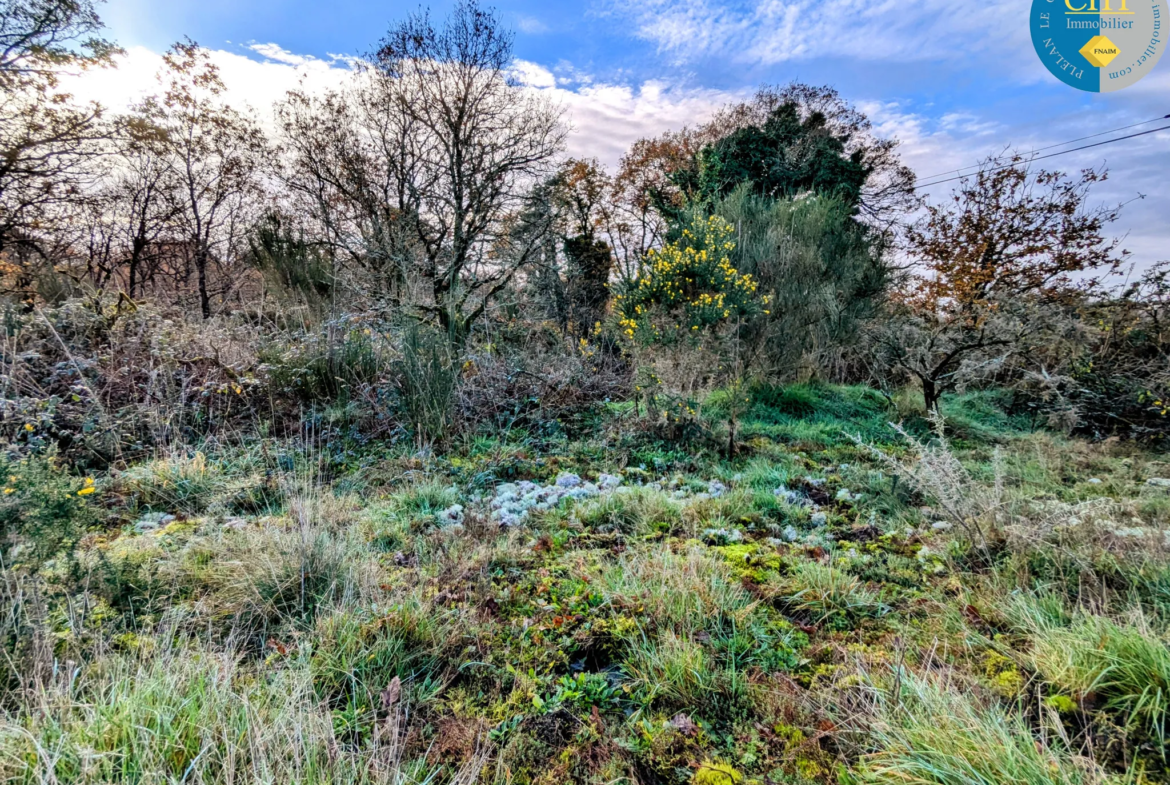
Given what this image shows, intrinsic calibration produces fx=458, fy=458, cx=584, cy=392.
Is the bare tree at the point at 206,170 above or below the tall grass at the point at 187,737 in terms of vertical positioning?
above

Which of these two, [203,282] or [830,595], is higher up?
[203,282]

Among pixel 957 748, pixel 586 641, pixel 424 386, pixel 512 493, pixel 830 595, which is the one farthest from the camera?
pixel 424 386

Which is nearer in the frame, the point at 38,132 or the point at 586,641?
the point at 586,641

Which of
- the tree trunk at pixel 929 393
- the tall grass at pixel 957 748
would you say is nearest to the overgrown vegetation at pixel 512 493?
the tall grass at pixel 957 748

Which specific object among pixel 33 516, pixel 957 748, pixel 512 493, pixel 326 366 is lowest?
pixel 512 493

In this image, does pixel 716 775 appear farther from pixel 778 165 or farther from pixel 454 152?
pixel 778 165

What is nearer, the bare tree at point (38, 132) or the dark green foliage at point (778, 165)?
the bare tree at point (38, 132)

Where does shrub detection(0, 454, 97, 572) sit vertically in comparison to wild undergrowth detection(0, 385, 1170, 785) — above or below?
above

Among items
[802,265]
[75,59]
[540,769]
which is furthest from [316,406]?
[75,59]

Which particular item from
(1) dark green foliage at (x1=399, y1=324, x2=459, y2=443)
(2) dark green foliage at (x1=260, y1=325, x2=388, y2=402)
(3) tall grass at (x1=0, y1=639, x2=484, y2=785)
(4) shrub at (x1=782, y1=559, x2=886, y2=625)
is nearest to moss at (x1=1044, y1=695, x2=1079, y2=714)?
(4) shrub at (x1=782, y1=559, x2=886, y2=625)

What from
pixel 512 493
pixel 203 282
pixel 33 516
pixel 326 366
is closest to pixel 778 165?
pixel 326 366

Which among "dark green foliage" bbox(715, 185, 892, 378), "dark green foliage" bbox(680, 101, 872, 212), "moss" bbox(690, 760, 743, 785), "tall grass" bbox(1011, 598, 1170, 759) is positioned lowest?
"moss" bbox(690, 760, 743, 785)

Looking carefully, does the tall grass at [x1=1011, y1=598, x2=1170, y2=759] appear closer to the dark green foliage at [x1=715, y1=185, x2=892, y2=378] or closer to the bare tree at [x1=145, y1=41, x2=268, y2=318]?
the dark green foliage at [x1=715, y1=185, x2=892, y2=378]

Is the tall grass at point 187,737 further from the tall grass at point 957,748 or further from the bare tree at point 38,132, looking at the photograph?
the bare tree at point 38,132
